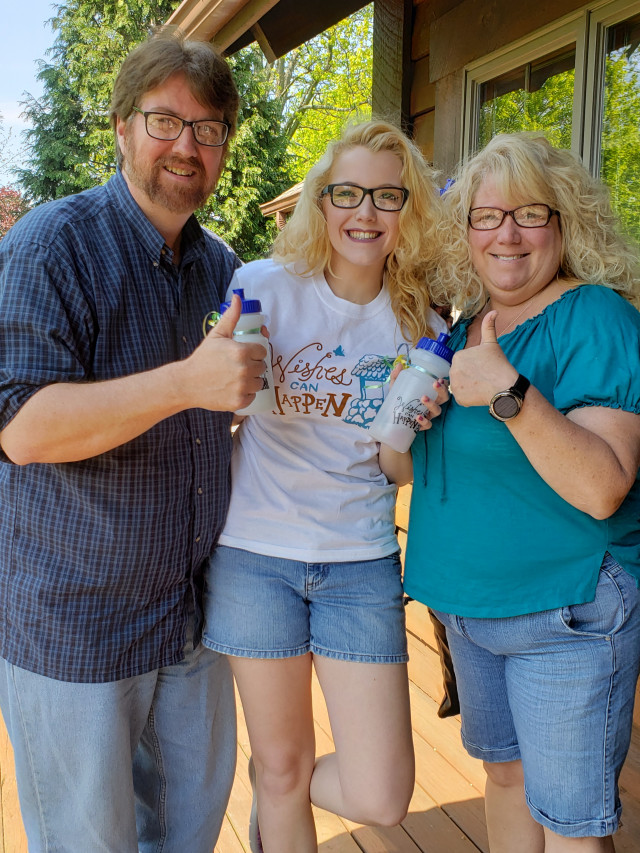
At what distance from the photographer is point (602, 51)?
2.81 meters

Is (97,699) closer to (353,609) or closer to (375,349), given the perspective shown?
(353,609)

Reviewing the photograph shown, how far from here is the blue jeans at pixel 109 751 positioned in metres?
1.58

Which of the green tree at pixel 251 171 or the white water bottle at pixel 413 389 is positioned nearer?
the white water bottle at pixel 413 389

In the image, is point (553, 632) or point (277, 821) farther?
point (277, 821)

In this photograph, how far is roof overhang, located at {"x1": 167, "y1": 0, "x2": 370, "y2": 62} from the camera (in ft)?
9.73

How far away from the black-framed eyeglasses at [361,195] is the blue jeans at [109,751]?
4.06ft

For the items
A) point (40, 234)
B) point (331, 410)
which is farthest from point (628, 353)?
point (40, 234)

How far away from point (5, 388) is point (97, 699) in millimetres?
724

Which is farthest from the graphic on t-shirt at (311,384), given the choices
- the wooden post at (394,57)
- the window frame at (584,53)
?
the wooden post at (394,57)

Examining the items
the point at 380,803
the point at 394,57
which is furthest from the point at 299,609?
the point at 394,57

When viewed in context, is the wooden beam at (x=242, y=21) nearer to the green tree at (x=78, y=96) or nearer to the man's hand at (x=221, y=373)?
the man's hand at (x=221, y=373)

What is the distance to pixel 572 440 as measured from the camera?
1.35 metres

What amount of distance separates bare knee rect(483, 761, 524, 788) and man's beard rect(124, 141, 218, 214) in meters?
1.60

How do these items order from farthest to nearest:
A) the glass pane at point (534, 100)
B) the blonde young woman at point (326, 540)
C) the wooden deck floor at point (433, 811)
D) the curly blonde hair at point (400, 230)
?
the glass pane at point (534, 100)
the wooden deck floor at point (433, 811)
the curly blonde hair at point (400, 230)
the blonde young woman at point (326, 540)
